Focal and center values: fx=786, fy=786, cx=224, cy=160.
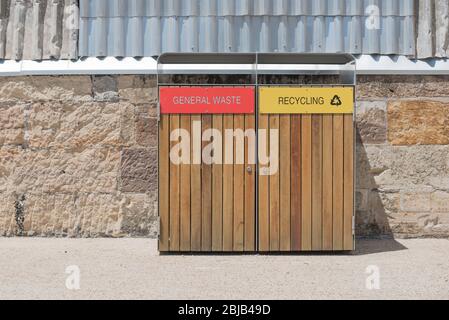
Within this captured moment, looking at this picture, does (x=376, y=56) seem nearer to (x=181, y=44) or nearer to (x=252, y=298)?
(x=181, y=44)

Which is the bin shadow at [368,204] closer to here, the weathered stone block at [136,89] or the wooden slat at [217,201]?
the wooden slat at [217,201]

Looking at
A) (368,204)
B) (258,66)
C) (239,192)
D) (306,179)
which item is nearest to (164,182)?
(239,192)

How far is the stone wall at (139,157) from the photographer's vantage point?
862cm

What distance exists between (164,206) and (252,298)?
2165 millimetres

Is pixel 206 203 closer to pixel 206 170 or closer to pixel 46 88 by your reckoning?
pixel 206 170

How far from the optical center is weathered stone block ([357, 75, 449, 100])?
8.62 meters

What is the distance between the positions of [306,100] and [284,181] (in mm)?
808

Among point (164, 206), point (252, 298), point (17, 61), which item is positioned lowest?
point (252, 298)

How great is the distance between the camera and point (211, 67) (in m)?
8.60

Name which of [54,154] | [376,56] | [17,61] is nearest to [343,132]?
[376,56]

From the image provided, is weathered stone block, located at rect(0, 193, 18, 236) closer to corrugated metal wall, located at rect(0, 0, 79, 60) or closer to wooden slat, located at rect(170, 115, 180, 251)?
corrugated metal wall, located at rect(0, 0, 79, 60)

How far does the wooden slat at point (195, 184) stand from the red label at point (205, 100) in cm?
12

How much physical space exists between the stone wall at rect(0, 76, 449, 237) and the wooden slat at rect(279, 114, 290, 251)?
1.35 m

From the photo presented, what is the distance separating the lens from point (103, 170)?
8.64 meters
